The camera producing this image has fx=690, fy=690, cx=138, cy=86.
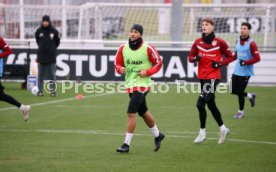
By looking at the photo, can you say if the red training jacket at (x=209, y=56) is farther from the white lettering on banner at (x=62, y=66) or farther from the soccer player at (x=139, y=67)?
the white lettering on banner at (x=62, y=66)

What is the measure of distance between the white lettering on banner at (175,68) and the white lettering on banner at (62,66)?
3560 millimetres

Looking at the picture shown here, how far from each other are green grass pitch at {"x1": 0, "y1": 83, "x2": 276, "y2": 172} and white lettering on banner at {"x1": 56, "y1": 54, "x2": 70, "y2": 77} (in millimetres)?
5072

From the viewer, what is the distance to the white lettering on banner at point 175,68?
24297 millimetres

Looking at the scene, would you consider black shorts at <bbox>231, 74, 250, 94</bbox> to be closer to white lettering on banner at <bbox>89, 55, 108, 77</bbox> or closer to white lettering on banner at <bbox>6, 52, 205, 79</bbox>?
white lettering on banner at <bbox>6, 52, 205, 79</bbox>

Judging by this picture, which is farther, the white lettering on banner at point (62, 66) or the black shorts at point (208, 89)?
the white lettering on banner at point (62, 66)

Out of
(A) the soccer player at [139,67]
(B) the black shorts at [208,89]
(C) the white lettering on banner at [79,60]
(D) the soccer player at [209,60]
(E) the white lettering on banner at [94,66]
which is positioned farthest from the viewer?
(C) the white lettering on banner at [79,60]

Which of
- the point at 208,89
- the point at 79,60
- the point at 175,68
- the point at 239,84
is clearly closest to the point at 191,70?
the point at 175,68

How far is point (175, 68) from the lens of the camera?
79.8 ft

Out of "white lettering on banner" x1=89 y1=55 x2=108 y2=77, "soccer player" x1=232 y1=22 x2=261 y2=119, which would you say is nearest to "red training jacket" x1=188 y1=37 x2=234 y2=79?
"soccer player" x1=232 y1=22 x2=261 y2=119

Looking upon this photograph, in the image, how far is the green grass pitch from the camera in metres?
9.77

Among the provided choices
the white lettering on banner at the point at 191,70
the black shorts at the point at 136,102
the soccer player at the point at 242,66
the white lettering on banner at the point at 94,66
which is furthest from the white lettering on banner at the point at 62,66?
the black shorts at the point at 136,102

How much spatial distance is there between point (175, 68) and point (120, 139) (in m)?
12.2

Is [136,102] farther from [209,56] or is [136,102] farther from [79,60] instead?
[79,60]

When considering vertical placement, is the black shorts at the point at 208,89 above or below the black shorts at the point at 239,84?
above
